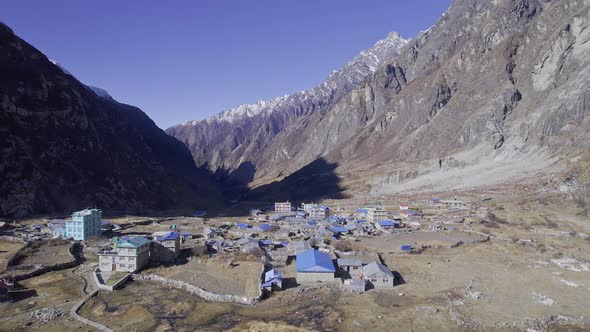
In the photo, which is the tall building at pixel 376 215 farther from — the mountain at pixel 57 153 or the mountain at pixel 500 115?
the mountain at pixel 57 153

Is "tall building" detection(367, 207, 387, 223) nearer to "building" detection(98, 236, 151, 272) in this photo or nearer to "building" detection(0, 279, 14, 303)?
"building" detection(98, 236, 151, 272)

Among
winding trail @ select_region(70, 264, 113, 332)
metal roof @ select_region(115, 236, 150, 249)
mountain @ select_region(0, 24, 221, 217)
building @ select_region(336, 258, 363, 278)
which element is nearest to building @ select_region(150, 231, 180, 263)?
metal roof @ select_region(115, 236, 150, 249)

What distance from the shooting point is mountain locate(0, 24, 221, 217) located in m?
85.9

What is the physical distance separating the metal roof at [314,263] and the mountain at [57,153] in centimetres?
6268

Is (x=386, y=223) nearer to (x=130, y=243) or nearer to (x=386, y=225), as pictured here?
(x=386, y=225)

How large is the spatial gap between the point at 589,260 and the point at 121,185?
3938 inches

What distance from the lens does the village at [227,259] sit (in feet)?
130

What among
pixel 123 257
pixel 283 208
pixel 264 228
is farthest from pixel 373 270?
pixel 283 208

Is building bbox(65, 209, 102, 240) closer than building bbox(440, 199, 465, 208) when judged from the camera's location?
Yes

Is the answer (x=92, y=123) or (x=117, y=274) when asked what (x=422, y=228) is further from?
(x=92, y=123)

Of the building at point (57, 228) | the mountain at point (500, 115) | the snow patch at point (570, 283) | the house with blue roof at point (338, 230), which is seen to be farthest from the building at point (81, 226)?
the mountain at point (500, 115)

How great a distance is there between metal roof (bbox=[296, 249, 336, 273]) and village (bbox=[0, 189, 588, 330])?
0.40ft

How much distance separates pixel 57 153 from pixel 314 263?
7982 cm

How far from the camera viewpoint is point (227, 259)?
53.0 meters
